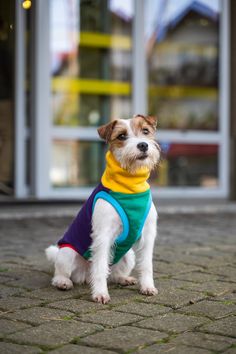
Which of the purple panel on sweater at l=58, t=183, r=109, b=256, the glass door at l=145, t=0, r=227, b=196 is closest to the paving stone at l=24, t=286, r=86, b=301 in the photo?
the purple panel on sweater at l=58, t=183, r=109, b=256

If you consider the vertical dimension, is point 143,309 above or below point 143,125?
below

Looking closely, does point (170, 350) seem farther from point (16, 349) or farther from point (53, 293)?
point (53, 293)

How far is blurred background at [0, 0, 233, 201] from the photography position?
28.8ft

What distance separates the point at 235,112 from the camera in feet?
32.9

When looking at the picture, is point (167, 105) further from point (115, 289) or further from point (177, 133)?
point (115, 289)

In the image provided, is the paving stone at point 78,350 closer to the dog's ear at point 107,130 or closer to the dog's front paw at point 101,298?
the dog's front paw at point 101,298

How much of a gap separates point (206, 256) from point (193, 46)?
5588mm

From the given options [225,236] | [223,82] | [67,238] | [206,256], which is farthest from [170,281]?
[223,82]

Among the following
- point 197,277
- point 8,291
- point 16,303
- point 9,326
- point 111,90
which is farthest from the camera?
point 111,90

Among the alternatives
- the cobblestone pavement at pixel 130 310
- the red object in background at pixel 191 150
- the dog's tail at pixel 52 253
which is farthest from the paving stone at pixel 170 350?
the red object in background at pixel 191 150

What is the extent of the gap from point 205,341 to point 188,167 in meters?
7.15

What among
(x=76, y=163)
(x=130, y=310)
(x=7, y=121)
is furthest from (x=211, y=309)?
(x=76, y=163)

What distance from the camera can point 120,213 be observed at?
3.86m

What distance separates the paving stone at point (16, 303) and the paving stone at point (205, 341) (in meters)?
1.01
